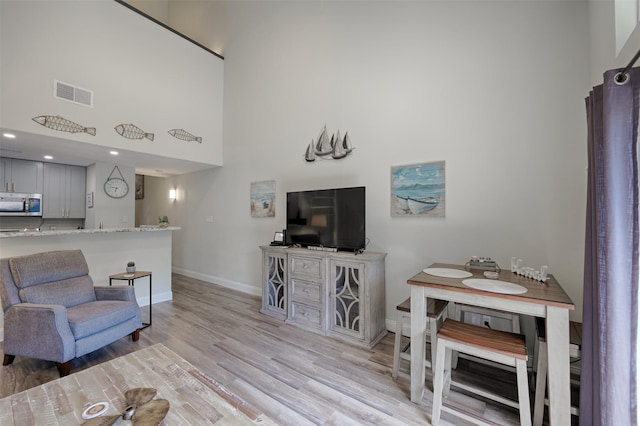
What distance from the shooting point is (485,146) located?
2.41 metres

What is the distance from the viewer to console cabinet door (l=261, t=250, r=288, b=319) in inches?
128

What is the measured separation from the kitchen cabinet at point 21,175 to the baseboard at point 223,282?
279 cm

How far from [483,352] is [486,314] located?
789mm

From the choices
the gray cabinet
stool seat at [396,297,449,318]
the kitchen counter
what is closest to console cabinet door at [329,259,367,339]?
the gray cabinet

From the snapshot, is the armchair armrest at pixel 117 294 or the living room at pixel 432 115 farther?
the armchair armrest at pixel 117 294

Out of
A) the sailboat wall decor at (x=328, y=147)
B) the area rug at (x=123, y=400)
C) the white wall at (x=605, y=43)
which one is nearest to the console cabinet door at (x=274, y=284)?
the sailboat wall decor at (x=328, y=147)

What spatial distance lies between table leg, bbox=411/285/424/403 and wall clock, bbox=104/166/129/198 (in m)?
5.31

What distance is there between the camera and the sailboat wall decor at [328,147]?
3.23 meters

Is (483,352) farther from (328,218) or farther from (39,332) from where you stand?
(39,332)

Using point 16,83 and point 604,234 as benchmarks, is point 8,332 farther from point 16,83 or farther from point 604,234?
point 604,234

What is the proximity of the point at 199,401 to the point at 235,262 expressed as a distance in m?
3.46

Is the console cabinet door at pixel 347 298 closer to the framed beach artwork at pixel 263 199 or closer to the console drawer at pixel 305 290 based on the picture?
the console drawer at pixel 305 290

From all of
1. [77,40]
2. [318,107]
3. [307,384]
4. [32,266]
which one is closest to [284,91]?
[318,107]

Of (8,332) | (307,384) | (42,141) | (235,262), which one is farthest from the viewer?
(235,262)
